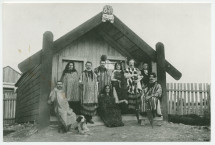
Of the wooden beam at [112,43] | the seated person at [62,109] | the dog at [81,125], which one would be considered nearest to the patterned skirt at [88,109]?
the seated person at [62,109]

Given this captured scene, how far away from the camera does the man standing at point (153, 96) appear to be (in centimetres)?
1027

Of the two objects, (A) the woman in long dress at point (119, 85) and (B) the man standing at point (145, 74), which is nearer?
(A) the woman in long dress at point (119, 85)

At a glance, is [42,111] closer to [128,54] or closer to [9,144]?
[9,144]

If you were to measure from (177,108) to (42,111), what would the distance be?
5.45 metres

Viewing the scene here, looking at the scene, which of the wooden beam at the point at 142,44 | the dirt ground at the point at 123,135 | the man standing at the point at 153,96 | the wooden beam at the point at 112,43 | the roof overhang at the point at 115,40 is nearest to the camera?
the dirt ground at the point at 123,135

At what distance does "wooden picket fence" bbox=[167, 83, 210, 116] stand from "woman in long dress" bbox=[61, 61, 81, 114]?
3913 mm

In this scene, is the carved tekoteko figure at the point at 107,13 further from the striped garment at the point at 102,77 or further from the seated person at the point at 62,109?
the seated person at the point at 62,109

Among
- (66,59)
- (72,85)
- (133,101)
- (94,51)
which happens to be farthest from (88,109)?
(94,51)

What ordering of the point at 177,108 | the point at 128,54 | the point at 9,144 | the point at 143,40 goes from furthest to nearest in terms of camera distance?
1. the point at 177,108
2. the point at 128,54
3. the point at 143,40
4. the point at 9,144

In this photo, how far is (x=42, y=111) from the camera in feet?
30.2

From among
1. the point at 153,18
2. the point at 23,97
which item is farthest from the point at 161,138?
the point at 23,97

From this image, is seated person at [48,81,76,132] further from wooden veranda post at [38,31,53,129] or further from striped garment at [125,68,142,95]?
striped garment at [125,68,142,95]

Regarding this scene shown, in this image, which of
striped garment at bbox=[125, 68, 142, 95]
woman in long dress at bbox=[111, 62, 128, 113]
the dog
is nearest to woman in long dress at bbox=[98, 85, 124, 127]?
woman in long dress at bbox=[111, 62, 128, 113]

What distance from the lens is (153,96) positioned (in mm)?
10320
